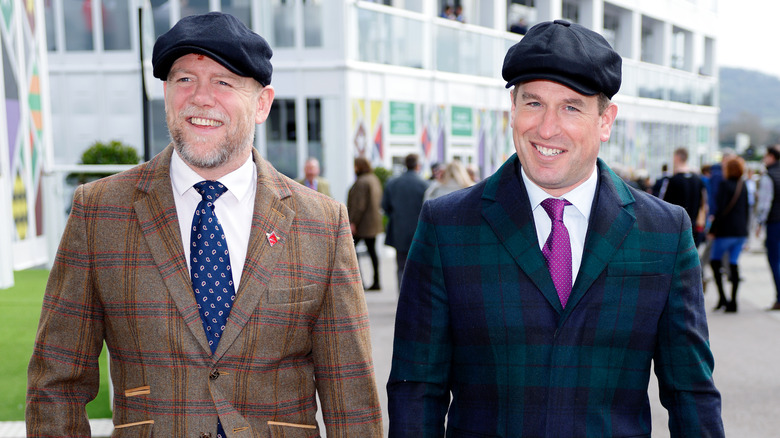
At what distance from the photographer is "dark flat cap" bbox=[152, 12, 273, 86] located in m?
2.26

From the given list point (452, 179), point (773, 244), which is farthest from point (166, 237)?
point (773, 244)

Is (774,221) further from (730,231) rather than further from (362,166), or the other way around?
(362,166)

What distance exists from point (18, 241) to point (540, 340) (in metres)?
6.76

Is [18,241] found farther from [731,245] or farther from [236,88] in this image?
[731,245]

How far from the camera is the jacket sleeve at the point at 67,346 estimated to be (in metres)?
2.21

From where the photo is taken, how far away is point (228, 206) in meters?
2.43

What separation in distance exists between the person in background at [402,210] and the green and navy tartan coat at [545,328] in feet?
25.3

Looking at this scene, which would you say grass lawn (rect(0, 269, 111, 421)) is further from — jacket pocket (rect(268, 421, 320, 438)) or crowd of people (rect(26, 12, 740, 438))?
jacket pocket (rect(268, 421, 320, 438))

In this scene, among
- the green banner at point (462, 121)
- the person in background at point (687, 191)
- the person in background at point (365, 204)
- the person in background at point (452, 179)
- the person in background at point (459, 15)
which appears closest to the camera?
the person in background at point (452, 179)

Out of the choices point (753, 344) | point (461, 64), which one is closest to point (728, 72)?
point (461, 64)

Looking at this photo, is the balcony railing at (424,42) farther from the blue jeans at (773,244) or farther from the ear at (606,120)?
the ear at (606,120)

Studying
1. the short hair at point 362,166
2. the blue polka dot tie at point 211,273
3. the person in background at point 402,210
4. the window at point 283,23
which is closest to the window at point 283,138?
the window at point 283,23

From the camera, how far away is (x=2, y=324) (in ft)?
19.7

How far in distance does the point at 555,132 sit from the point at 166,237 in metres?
1.08
